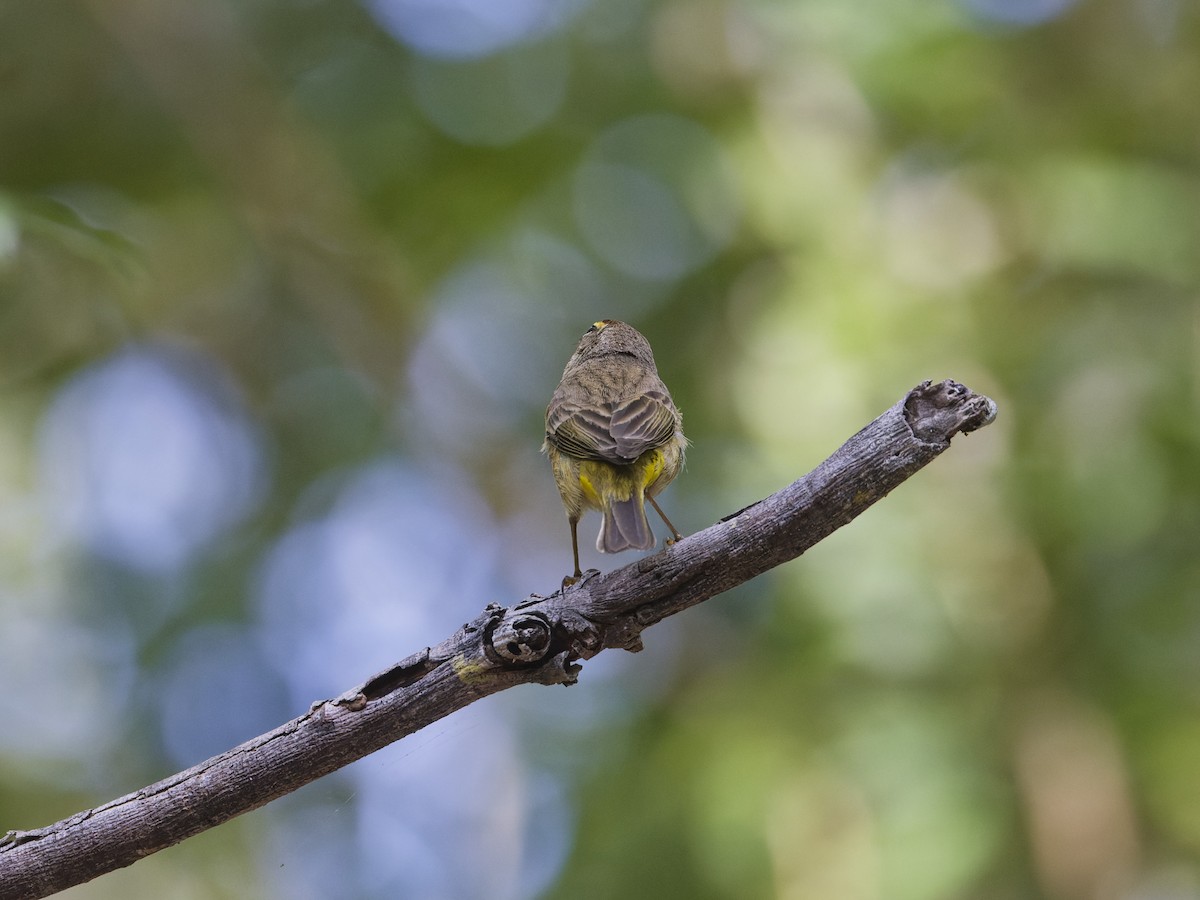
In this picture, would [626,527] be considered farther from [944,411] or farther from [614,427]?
[944,411]

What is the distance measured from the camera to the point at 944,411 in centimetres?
323

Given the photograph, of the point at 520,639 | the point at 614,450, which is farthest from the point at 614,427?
the point at 520,639

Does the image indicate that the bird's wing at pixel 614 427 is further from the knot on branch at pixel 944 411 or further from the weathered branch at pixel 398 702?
the knot on branch at pixel 944 411

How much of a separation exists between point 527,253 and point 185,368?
4.46 metres

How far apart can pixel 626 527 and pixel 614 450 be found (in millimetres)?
334

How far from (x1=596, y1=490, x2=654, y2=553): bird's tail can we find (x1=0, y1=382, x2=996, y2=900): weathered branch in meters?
0.93

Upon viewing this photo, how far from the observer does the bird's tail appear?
4.65 meters

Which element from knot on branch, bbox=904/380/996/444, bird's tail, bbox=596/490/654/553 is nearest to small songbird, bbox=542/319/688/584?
bird's tail, bbox=596/490/654/553

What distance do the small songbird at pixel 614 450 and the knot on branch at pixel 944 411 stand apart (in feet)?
5.01

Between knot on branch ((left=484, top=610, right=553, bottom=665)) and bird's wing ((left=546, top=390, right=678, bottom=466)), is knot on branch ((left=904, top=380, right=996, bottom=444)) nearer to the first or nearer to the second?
knot on branch ((left=484, top=610, right=553, bottom=665))

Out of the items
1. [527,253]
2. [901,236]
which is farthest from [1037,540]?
[527,253]

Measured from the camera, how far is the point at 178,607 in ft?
40.8

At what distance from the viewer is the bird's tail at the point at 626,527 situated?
4.65 m

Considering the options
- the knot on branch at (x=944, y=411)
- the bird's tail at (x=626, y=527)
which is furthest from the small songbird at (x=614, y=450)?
the knot on branch at (x=944, y=411)
